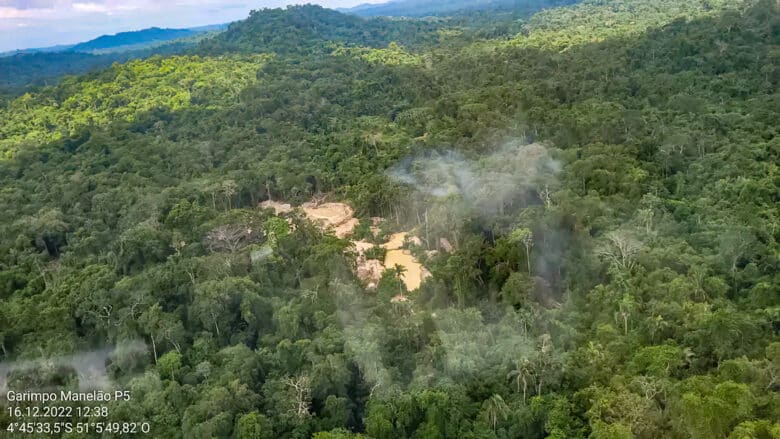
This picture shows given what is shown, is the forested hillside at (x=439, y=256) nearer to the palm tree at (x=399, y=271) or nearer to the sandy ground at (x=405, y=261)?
the palm tree at (x=399, y=271)

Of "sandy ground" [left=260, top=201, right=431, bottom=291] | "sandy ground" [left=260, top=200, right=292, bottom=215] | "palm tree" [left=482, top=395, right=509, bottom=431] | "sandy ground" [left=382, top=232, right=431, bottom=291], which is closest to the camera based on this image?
"palm tree" [left=482, top=395, right=509, bottom=431]

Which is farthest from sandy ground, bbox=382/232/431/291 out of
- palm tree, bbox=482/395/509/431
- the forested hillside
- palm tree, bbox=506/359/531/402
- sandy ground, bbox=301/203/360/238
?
palm tree, bbox=482/395/509/431

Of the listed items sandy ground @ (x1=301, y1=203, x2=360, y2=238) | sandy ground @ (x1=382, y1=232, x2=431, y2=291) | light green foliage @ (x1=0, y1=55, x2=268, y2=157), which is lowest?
sandy ground @ (x1=382, y1=232, x2=431, y2=291)

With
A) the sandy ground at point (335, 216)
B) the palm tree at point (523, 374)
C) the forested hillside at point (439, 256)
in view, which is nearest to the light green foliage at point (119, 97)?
the forested hillside at point (439, 256)

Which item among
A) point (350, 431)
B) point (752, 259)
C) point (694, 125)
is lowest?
point (350, 431)

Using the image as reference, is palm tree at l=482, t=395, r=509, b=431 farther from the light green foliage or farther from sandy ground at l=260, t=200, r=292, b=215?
the light green foliage

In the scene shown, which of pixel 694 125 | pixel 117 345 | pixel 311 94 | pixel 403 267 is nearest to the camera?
pixel 117 345

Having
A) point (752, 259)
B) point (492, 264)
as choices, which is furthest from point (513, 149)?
point (752, 259)

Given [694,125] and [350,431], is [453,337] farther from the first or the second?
[694,125]
